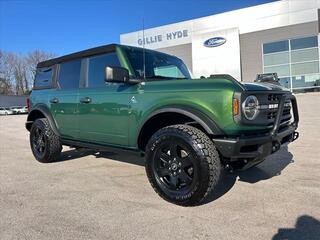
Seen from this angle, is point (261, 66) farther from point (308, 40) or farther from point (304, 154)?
point (304, 154)

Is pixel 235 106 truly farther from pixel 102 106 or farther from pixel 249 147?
pixel 102 106

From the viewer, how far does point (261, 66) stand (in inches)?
1268

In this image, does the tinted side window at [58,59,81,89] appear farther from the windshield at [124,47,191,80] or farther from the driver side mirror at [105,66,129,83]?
the driver side mirror at [105,66,129,83]

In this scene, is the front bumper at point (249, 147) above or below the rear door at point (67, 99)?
below

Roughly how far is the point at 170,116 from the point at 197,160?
2.90 feet

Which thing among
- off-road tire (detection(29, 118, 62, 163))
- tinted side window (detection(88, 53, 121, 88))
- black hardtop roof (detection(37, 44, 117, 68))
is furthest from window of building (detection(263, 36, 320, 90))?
tinted side window (detection(88, 53, 121, 88))

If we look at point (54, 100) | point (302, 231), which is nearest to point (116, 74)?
point (54, 100)

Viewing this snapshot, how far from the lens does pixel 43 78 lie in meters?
6.75

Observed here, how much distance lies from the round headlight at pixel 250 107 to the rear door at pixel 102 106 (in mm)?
1575

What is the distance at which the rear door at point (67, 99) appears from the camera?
5730 mm

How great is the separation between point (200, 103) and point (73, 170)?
3.03 meters

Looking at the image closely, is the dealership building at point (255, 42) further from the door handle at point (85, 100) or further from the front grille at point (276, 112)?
the door handle at point (85, 100)

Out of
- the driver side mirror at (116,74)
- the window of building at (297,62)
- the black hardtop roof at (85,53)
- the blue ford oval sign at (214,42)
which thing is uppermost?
the blue ford oval sign at (214,42)

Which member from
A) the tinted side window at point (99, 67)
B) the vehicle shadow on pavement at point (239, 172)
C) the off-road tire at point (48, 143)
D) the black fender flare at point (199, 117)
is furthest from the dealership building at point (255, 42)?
the black fender flare at point (199, 117)
